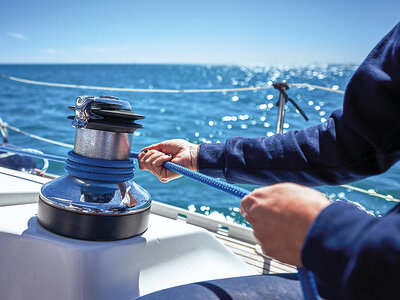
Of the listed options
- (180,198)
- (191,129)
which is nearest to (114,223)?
(180,198)

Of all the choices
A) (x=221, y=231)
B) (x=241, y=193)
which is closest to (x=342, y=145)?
(x=241, y=193)

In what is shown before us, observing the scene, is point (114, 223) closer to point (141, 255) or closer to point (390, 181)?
point (141, 255)

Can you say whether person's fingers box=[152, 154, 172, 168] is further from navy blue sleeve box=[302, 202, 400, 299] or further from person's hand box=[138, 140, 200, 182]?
navy blue sleeve box=[302, 202, 400, 299]

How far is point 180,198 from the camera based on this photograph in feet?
9.91

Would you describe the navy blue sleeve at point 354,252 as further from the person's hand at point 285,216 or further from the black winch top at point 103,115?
the black winch top at point 103,115

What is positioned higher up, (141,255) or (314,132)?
(314,132)

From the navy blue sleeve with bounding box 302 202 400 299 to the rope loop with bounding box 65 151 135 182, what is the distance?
0.34 m

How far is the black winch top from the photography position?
544mm

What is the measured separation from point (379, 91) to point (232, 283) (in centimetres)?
36

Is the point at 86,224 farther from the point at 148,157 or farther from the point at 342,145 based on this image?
the point at 342,145

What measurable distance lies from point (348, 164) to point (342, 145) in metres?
0.04

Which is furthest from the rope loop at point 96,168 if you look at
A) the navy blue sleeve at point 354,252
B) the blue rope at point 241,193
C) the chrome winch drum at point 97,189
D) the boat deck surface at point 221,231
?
the navy blue sleeve at point 354,252

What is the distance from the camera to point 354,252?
0.32 metres

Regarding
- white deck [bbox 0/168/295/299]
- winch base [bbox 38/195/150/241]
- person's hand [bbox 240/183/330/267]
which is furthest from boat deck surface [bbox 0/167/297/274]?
person's hand [bbox 240/183/330/267]
